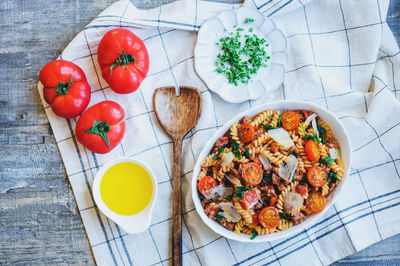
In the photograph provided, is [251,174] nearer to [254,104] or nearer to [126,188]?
[254,104]

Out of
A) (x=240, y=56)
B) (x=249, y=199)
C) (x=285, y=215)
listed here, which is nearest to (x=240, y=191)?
(x=249, y=199)

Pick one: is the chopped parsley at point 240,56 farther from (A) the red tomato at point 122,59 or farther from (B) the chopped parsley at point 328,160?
(B) the chopped parsley at point 328,160

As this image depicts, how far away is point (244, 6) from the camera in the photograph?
113 inches

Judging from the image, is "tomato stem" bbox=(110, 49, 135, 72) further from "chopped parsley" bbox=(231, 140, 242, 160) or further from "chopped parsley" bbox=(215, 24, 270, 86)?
"chopped parsley" bbox=(231, 140, 242, 160)

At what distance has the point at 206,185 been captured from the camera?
258 cm

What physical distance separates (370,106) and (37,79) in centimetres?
271

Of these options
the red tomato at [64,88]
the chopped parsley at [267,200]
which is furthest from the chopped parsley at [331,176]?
the red tomato at [64,88]

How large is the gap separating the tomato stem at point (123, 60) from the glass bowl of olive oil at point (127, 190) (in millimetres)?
711

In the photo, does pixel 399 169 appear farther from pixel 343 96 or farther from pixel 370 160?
pixel 343 96

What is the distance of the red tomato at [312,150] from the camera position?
2574 millimetres

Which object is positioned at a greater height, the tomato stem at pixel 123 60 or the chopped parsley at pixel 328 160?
the tomato stem at pixel 123 60

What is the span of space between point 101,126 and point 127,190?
53 cm

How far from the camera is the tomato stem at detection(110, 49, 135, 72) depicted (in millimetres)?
2621

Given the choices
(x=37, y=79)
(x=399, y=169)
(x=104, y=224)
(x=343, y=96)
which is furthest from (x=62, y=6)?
(x=399, y=169)
